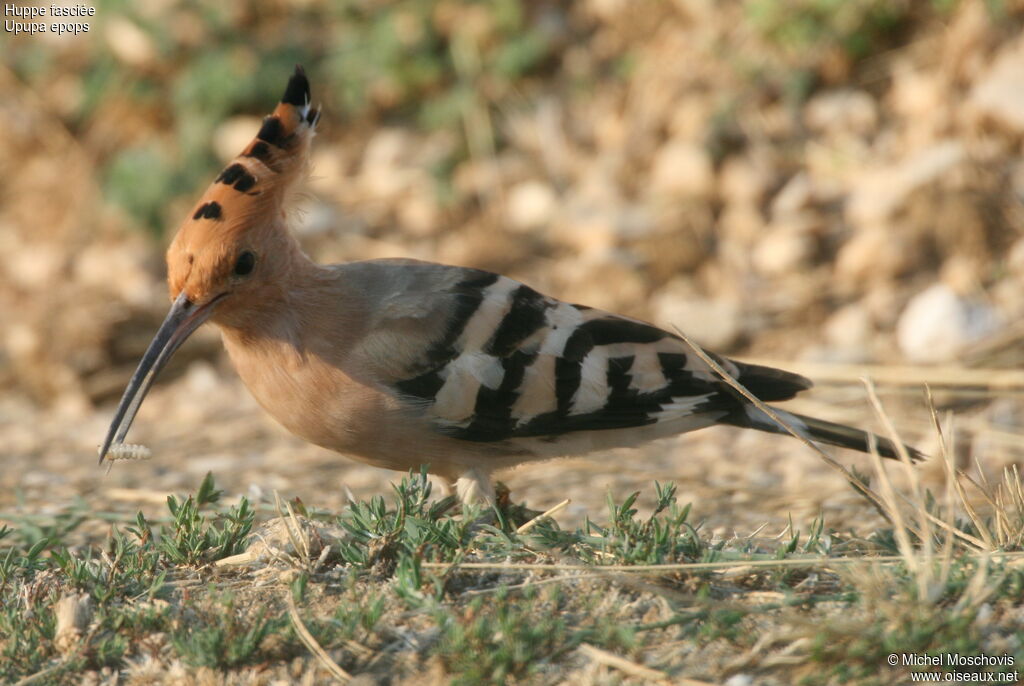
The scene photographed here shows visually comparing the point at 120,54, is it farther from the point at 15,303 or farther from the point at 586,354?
the point at 586,354

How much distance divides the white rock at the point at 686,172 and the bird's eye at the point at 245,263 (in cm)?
278

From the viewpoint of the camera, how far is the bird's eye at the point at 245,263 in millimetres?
2674

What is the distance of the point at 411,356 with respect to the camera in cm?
273

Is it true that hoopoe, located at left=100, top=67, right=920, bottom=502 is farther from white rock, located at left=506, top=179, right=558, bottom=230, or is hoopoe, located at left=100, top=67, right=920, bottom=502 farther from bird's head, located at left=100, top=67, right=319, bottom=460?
white rock, located at left=506, top=179, right=558, bottom=230

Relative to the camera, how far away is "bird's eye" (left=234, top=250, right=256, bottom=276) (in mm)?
2674

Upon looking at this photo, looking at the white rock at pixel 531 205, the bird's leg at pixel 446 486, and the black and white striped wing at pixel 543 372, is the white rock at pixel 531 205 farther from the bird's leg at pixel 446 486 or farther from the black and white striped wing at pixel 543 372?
the bird's leg at pixel 446 486

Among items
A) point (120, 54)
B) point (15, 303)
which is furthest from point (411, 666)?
point (120, 54)

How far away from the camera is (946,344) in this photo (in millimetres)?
4254

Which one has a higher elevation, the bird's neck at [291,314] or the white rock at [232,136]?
the white rock at [232,136]

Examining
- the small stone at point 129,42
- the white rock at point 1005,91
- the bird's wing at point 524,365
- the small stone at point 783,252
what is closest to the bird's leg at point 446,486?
the bird's wing at point 524,365

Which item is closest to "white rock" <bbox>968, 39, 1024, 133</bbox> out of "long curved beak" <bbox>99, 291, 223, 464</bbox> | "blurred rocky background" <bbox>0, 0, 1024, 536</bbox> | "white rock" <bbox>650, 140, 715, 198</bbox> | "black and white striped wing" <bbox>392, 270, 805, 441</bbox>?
"blurred rocky background" <bbox>0, 0, 1024, 536</bbox>

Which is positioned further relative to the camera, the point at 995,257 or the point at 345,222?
the point at 345,222

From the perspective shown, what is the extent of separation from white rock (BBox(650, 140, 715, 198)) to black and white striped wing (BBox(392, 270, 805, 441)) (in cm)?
222

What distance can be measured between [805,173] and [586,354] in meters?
2.57
